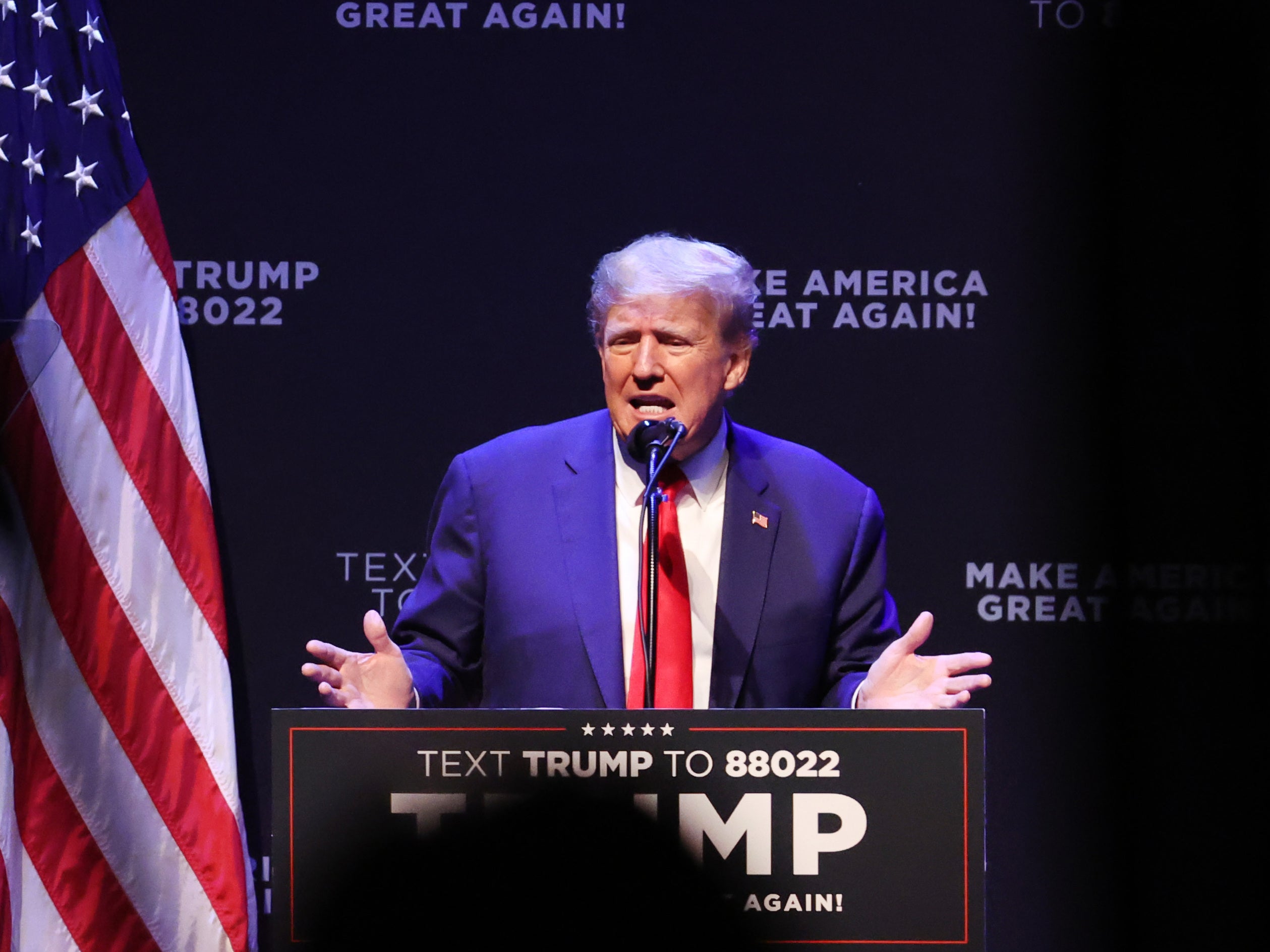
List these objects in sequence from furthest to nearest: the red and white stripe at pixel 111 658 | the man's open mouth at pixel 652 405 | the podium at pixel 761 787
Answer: the red and white stripe at pixel 111 658 < the man's open mouth at pixel 652 405 < the podium at pixel 761 787

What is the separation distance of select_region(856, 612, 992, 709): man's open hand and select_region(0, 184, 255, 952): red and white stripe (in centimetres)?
160

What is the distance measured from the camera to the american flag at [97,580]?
2.57 m

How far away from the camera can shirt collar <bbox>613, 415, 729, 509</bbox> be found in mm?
2402

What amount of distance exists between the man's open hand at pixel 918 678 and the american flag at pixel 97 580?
1.61 m

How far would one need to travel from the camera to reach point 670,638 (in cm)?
A: 223

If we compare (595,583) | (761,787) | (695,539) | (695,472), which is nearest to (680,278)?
(695,472)

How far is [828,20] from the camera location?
3.14 meters

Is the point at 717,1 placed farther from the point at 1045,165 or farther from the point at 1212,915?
the point at 1212,915

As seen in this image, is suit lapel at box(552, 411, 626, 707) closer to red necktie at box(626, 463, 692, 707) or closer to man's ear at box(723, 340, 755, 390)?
red necktie at box(626, 463, 692, 707)

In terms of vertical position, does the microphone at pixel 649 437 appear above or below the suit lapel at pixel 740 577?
above

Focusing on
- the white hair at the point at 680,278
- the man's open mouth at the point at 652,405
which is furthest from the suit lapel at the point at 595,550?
the white hair at the point at 680,278

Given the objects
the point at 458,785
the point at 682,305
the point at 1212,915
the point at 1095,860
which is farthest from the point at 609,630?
the point at 1212,915

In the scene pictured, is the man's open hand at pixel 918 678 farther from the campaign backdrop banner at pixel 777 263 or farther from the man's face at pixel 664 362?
the campaign backdrop banner at pixel 777 263

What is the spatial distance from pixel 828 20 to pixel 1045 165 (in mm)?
657
